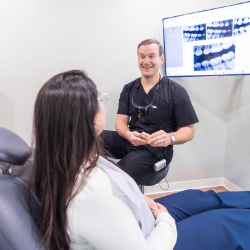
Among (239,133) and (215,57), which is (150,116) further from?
(239,133)

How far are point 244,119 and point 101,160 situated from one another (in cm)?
174

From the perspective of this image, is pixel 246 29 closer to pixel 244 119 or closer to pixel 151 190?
pixel 244 119

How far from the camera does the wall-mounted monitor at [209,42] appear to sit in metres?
1.65

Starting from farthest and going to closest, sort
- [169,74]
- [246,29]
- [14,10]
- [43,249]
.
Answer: [169,74], [14,10], [246,29], [43,249]

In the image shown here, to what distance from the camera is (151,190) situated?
2334 mm

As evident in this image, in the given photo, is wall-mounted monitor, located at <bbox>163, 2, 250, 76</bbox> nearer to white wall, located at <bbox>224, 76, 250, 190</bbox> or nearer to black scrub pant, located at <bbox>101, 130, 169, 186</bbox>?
white wall, located at <bbox>224, 76, 250, 190</bbox>

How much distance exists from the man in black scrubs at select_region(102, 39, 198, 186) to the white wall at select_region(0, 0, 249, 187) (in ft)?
0.90

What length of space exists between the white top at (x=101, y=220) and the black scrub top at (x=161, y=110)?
1055mm

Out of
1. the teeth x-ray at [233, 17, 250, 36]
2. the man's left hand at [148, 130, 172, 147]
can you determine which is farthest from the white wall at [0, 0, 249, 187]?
the man's left hand at [148, 130, 172, 147]

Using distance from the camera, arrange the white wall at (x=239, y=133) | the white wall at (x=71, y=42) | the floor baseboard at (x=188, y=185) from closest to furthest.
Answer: the white wall at (x=71, y=42), the white wall at (x=239, y=133), the floor baseboard at (x=188, y=185)

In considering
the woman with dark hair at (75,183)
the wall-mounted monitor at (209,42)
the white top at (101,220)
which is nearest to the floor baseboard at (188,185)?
the wall-mounted monitor at (209,42)

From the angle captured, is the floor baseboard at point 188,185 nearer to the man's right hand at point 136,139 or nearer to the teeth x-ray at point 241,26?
the man's right hand at point 136,139

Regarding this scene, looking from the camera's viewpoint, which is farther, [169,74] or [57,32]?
[169,74]

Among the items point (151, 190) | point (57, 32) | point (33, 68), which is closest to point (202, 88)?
point (151, 190)
